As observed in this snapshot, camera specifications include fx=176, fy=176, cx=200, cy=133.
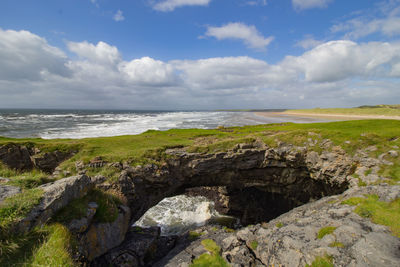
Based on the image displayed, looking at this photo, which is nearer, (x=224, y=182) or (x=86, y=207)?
(x=86, y=207)

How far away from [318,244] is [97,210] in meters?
11.2


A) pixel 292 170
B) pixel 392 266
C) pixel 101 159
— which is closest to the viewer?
pixel 392 266

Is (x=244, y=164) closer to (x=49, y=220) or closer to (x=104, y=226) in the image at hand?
(x=104, y=226)

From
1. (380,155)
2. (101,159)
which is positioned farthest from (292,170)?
(101,159)

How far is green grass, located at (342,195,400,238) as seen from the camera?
7.75 m

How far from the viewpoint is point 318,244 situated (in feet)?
24.3

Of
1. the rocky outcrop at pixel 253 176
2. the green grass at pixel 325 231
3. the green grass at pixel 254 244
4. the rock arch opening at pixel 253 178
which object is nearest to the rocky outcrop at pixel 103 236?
the rocky outcrop at pixel 253 176

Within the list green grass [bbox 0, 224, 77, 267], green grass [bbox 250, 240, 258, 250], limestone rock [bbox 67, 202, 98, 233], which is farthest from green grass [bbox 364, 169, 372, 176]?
limestone rock [bbox 67, 202, 98, 233]

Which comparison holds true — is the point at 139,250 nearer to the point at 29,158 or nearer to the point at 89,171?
the point at 89,171

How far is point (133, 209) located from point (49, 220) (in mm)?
8368

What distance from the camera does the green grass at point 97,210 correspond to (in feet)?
26.5

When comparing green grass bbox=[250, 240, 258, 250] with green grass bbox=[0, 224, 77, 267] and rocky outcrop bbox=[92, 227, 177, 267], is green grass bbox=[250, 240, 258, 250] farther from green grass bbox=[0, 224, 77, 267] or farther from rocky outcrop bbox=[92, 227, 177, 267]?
green grass bbox=[0, 224, 77, 267]

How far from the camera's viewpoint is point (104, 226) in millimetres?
9969

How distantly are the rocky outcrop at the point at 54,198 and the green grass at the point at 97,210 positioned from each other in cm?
28
